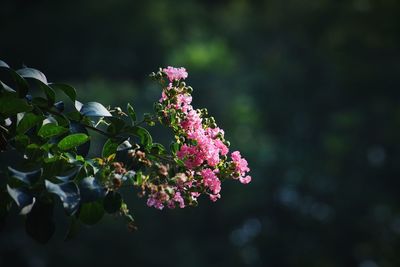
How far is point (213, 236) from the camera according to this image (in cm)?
1369

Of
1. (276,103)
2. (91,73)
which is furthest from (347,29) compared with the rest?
(91,73)

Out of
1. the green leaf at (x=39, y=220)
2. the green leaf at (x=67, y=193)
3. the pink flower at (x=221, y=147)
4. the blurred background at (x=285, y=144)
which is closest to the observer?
the green leaf at (x=67, y=193)

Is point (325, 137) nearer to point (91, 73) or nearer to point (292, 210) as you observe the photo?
point (292, 210)

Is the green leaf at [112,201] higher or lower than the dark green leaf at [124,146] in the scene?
lower

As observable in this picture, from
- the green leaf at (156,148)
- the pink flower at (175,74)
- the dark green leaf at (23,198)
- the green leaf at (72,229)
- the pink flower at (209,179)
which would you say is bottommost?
the dark green leaf at (23,198)

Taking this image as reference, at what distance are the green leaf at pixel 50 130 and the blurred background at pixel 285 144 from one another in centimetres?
977

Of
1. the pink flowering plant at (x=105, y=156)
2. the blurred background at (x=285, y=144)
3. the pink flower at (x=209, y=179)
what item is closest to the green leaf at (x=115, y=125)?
the pink flowering plant at (x=105, y=156)

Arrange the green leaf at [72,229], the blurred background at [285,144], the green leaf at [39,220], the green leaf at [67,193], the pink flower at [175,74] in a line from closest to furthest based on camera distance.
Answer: the green leaf at [67,193] → the green leaf at [39,220] → the green leaf at [72,229] → the pink flower at [175,74] → the blurred background at [285,144]

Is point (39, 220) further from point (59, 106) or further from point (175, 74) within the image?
point (175, 74)

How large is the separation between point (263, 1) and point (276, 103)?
499 cm

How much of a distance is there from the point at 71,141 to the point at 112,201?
0.69 feet

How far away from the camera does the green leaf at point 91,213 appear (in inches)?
63.1

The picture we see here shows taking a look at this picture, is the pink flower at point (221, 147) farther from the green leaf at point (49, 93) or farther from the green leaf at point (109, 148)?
the green leaf at point (49, 93)

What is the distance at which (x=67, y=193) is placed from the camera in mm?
1532
